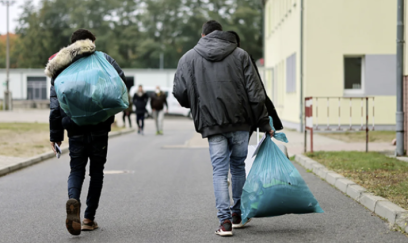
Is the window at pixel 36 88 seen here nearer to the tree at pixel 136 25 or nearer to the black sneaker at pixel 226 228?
the tree at pixel 136 25

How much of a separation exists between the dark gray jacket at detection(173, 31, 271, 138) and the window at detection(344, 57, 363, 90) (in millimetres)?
17180

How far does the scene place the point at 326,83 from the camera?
21.9 meters

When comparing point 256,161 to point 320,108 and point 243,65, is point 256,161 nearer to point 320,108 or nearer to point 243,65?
point 243,65

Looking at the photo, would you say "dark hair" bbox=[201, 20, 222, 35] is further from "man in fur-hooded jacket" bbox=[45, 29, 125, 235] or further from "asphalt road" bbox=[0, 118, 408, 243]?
"asphalt road" bbox=[0, 118, 408, 243]

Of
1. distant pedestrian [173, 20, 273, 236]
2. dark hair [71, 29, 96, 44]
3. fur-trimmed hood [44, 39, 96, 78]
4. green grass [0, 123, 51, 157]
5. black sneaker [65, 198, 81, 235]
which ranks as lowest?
green grass [0, 123, 51, 157]

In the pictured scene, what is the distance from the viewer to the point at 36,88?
59.9 metres

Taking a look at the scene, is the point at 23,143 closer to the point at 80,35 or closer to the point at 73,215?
the point at 80,35

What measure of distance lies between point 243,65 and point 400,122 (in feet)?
24.1

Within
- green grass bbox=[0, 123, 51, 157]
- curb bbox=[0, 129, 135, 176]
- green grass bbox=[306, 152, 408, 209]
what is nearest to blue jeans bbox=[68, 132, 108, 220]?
green grass bbox=[306, 152, 408, 209]

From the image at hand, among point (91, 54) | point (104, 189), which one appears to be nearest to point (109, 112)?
point (91, 54)

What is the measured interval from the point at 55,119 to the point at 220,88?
148cm

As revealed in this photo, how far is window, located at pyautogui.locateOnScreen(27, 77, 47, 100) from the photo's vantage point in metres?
59.3

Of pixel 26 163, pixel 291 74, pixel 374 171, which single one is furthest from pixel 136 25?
pixel 374 171

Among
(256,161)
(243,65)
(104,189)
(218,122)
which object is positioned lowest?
(104,189)
